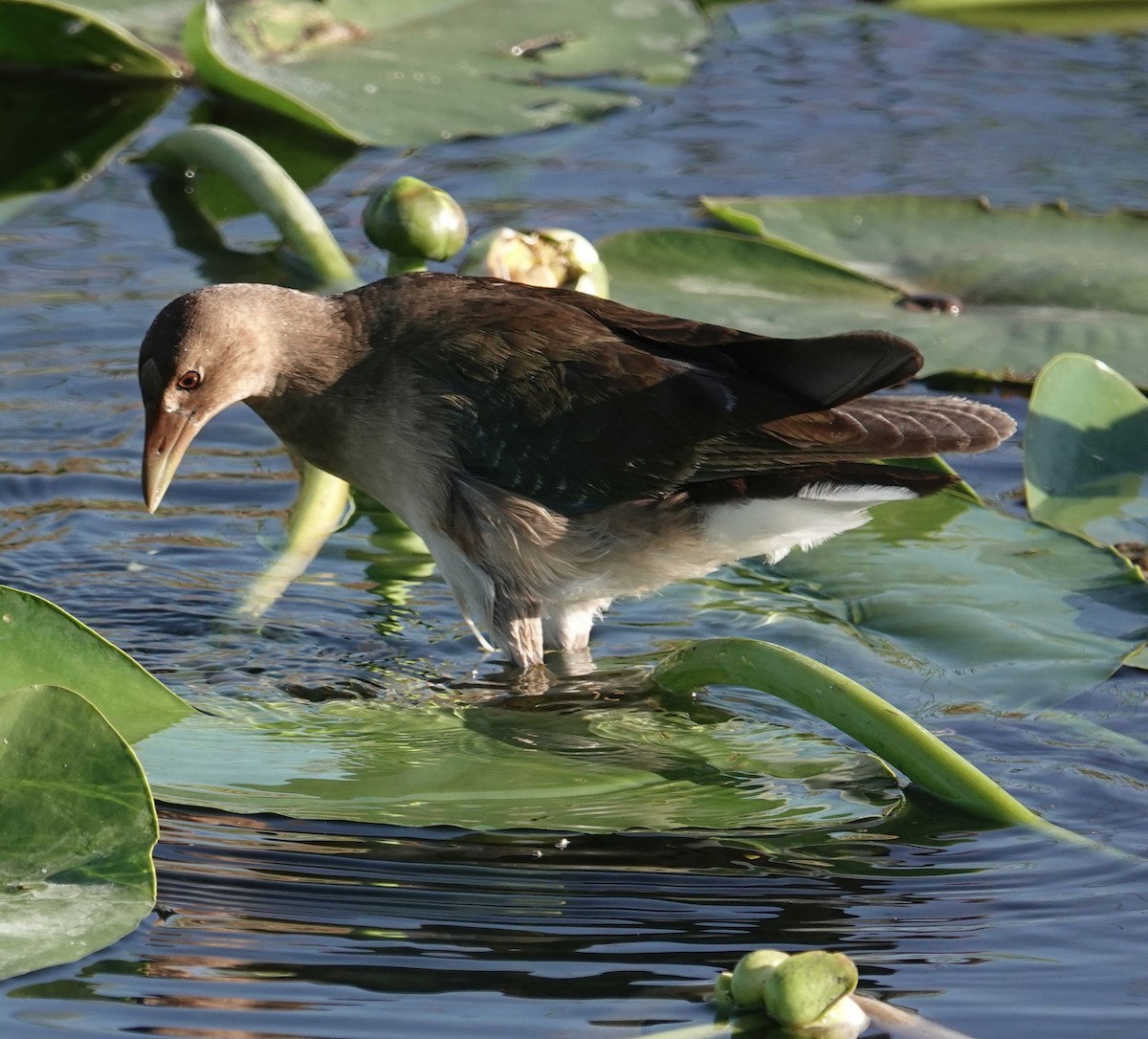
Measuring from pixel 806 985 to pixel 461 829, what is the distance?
43.1 inches

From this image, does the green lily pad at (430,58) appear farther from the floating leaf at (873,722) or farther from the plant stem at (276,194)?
the floating leaf at (873,722)

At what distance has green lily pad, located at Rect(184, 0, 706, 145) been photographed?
7.52m

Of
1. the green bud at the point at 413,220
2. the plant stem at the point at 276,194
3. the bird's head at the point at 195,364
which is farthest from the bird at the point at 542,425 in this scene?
the plant stem at the point at 276,194

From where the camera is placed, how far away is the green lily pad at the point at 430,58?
752cm

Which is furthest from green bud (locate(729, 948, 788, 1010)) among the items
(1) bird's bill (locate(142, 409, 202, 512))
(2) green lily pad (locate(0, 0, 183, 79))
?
(2) green lily pad (locate(0, 0, 183, 79))

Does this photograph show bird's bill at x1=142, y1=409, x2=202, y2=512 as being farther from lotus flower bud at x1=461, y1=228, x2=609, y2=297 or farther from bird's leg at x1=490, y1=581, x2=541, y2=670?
lotus flower bud at x1=461, y1=228, x2=609, y2=297

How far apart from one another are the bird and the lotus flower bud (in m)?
0.30

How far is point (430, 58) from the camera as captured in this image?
8.15 m

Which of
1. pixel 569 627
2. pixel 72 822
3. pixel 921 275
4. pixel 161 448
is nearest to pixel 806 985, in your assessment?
pixel 72 822

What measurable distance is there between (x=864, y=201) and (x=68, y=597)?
Result: 3368mm

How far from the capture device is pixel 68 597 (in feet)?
16.2

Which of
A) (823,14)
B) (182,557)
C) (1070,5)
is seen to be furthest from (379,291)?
(1070,5)

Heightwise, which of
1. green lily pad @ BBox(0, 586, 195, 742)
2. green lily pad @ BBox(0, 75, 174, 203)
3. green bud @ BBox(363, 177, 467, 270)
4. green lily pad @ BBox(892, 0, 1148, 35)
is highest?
green bud @ BBox(363, 177, 467, 270)

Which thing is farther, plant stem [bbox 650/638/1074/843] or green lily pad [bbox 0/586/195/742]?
A: plant stem [bbox 650/638/1074/843]
